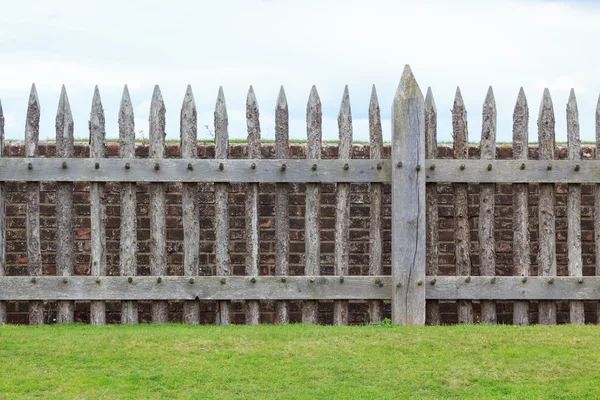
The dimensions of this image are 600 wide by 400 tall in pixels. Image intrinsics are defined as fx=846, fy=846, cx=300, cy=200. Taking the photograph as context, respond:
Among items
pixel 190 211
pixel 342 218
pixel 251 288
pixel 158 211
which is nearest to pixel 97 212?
pixel 158 211

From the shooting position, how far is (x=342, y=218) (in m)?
7.38

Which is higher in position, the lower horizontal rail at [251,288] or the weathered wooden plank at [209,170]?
the weathered wooden plank at [209,170]

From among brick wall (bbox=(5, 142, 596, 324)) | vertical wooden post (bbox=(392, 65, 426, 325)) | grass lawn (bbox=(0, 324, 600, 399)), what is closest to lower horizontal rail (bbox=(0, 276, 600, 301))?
vertical wooden post (bbox=(392, 65, 426, 325))

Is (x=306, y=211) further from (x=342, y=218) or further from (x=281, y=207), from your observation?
(x=342, y=218)

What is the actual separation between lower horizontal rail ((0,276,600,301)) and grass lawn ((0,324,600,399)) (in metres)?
0.42

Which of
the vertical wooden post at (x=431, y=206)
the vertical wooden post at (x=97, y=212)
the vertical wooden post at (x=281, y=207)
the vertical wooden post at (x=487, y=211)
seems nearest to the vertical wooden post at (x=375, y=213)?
the vertical wooden post at (x=431, y=206)

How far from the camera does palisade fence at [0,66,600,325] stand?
7297mm

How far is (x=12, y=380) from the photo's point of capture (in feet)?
17.9

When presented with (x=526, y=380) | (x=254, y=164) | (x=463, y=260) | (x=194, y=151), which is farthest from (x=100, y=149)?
(x=526, y=380)

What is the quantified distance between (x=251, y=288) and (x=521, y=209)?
8.24 feet

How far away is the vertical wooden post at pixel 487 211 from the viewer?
753 centimetres

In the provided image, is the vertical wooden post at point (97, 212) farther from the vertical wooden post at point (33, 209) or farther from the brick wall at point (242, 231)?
the brick wall at point (242, 231)

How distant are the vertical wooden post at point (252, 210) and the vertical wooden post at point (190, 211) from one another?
44 cm

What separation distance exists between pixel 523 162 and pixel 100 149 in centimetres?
374
